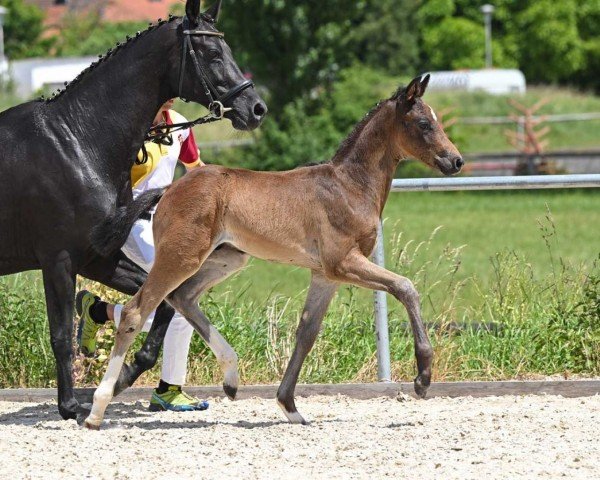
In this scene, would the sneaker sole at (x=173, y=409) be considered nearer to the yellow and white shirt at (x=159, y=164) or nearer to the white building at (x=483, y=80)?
the yellow and white shirt at (x=159, y=164)

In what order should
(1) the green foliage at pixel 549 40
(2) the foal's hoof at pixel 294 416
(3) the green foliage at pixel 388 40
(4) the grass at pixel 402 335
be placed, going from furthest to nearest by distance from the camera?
(1) the green foliage at pixel 549 40 < (3) the green foliage at pixel 388 40 < (4) the grass at pixel 402 335 < (2) the foal's hoof at pixel 294 416

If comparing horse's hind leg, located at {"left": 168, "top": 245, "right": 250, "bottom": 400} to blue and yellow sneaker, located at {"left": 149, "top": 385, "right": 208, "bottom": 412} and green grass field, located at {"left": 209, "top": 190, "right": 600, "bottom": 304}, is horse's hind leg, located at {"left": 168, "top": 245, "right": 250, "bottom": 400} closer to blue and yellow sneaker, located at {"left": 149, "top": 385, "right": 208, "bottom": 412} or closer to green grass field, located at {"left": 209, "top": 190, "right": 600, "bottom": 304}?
blue and yellow sneaker, located at {"left": 149, "top": 385, "right": 208, "bottom": 412}

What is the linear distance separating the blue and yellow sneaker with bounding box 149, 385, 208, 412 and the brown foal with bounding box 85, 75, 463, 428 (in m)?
0.63

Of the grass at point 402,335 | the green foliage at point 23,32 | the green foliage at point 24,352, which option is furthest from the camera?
the green foliage at point 23,32

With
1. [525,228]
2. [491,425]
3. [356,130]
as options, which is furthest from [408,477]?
[525,228]

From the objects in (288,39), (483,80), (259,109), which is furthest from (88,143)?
(483,80)

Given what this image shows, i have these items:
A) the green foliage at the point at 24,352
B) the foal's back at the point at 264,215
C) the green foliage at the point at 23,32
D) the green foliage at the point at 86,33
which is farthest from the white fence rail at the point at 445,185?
the green foliage at the point at 23,32

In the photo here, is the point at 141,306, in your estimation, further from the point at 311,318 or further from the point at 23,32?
the point at 23,32

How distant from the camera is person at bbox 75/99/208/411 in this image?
696 centimetres

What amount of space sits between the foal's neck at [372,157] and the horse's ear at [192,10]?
1108 mm

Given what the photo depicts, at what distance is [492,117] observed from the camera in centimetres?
3669

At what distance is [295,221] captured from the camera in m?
6.38

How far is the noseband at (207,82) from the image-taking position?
258 inches

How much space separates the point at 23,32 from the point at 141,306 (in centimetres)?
5413
